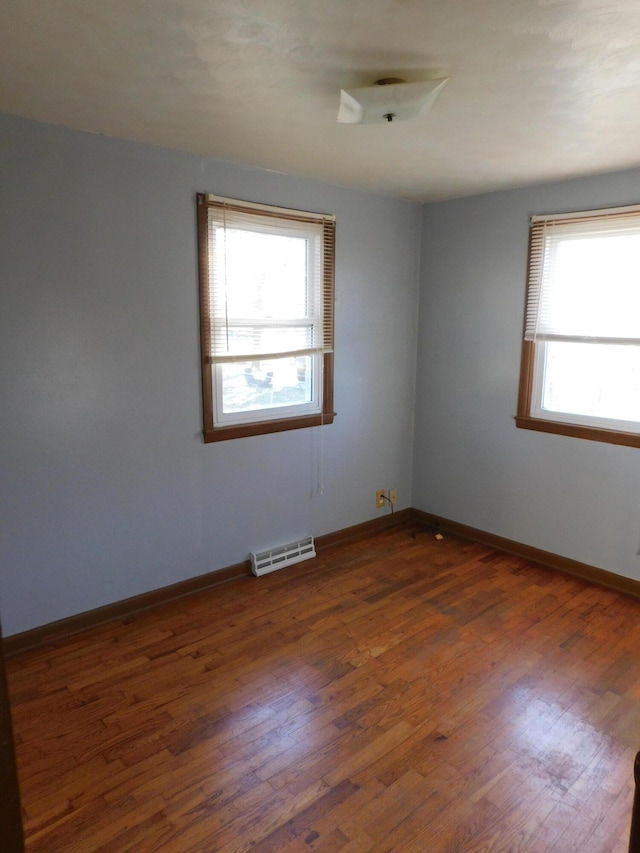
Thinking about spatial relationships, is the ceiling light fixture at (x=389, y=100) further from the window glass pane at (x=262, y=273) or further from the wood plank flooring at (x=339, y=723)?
the wood plank flooring at (x=339, y=723)

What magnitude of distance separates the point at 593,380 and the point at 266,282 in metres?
2.15

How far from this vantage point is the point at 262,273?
3410mm

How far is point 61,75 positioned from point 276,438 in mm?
2226

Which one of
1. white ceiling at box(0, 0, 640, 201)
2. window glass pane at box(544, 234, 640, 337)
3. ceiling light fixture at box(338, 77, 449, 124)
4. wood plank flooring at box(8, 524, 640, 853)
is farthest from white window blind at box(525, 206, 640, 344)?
ceiling light fixture at box(338, 77, 449, 124)

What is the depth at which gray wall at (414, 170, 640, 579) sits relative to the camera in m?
3.44

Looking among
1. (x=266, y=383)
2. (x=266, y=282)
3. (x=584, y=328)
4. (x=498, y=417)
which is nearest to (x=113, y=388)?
(x=266, y=383)

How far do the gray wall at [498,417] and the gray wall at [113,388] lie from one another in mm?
860

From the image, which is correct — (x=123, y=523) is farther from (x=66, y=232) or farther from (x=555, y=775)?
(x=555, y=775)

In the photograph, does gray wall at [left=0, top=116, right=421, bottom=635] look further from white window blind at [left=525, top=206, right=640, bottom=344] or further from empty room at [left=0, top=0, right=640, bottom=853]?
white window blind at [left=525, top=206, right=640, bottom=344]

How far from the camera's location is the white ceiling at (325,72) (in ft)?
5.10

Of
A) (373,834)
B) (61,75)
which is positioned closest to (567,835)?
(373,834)

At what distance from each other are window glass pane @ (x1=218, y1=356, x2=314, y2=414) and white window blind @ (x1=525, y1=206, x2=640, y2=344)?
5.09 feet

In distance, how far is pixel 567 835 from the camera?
1790 millimetres

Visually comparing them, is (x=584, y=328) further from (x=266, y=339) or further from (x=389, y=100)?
(x=389, y=100)
